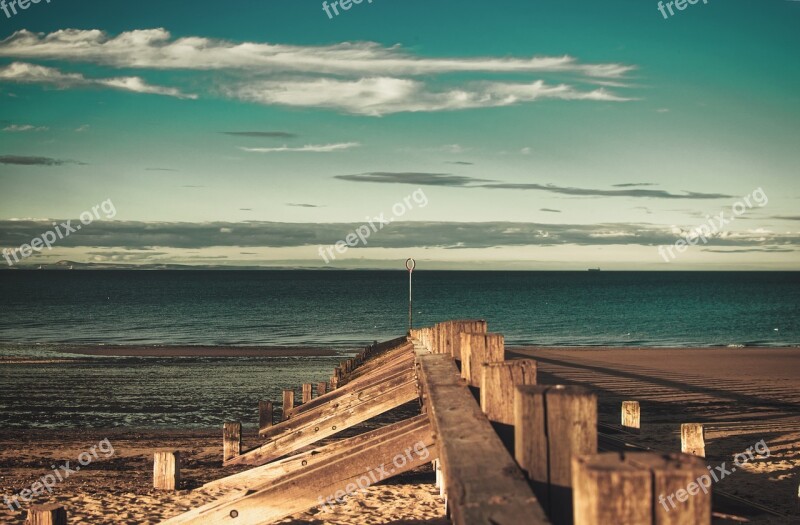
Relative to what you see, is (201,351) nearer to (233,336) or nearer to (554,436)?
(233,336)

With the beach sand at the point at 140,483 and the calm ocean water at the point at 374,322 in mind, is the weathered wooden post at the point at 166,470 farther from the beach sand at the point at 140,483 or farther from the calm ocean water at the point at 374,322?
the calm ocean water at the point at 374,322

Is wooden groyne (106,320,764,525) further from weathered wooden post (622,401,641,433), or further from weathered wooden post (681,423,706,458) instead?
weathered wooden post (622,401,641,433)

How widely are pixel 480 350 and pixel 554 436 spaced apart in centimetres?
184

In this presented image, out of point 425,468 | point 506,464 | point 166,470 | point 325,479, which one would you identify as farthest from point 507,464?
point 425,468

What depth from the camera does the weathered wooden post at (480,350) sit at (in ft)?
13.8

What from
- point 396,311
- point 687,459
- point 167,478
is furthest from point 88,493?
point 396,311

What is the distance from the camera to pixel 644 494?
173 cm

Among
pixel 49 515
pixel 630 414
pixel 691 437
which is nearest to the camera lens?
pixel 49 515

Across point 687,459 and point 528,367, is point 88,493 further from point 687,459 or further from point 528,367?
point 687,459

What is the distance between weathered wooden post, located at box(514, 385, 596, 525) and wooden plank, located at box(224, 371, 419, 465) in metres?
4.06

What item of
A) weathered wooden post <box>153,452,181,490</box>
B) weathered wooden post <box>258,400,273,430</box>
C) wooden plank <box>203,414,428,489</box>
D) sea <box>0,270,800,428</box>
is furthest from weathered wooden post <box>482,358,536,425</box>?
sea <box>0,270,800,428</box>

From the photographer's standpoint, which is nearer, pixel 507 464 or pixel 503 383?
pixel 507 464

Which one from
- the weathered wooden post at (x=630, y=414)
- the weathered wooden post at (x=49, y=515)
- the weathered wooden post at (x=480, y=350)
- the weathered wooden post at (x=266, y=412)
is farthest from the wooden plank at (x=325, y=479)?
the weathered wooden post at (x=266, y=412)

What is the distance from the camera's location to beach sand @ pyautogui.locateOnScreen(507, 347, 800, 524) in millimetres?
9454
